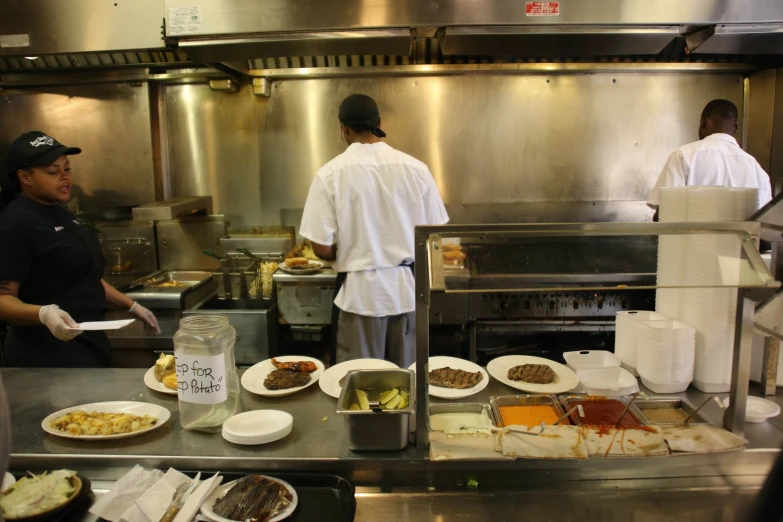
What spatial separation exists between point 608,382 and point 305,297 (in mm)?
2237

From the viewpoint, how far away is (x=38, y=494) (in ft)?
4.22

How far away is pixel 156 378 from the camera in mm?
1904

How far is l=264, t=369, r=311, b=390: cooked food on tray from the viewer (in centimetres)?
180

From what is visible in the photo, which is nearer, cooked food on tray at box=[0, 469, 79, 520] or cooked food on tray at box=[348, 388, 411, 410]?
cooked food on tray at box=[0, 469, 79, 520]

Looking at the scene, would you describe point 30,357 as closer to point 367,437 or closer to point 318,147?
point 367,437

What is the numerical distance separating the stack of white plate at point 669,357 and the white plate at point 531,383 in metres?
0.23

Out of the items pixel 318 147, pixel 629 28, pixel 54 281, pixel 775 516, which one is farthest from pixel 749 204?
pixel 318 147

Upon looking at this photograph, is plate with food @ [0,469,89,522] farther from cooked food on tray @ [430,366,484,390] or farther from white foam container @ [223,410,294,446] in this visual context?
cooked food on tray @ [430,366,484,390]

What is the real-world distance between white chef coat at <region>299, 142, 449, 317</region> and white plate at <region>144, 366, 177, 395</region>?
1206mm

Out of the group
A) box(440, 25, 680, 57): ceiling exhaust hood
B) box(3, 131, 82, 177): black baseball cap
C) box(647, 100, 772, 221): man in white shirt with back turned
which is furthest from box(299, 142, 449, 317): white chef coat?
box(647, 100, 772, 221): man in white shirt with back turned

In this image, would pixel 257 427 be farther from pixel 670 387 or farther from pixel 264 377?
pixel 670 387

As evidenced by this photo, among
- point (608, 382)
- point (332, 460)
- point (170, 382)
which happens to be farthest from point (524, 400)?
point (170, 382)

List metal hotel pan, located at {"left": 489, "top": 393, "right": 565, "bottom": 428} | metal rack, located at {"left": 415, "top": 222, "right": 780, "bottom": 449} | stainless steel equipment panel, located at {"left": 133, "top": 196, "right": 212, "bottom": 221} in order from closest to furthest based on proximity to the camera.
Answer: metal rack, located at {"left": 415, "top": 222, "right": 780, "bottom": 449}
metal hotel pan, located at {"left": 489, "top": 393, "right": 565, "bottom": 428}
stainless steel equipment panel, located at {"left": 133, "top": 196, "right": 212, "bottom": 221}

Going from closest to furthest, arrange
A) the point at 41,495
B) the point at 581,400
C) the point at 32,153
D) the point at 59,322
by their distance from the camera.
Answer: the point at 41,495
the point at 581,400
the point at 59,322
the point at 32,153
